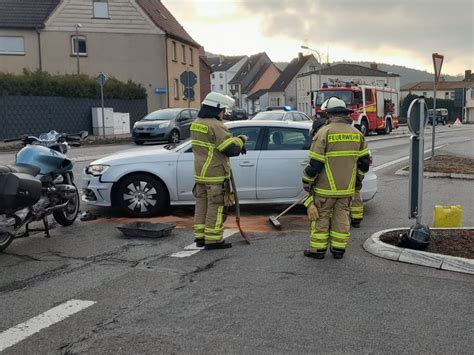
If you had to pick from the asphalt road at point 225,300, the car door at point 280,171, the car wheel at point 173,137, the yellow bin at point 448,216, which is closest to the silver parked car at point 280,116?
the car wheel at point 173,137

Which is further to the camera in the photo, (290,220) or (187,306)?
(290,220)

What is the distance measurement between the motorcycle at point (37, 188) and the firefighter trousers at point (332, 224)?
3.22 metres

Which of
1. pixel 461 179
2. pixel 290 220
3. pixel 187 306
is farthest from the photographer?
pixel 461 179

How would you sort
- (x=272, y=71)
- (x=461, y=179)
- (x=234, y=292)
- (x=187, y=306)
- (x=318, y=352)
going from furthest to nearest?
(x=272, y=71), (x=461, y=179), (x=234, y=292), (x=187, y=306), (x=318, y=352)

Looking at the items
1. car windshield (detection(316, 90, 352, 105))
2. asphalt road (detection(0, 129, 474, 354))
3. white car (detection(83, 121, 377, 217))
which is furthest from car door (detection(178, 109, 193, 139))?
asphalt road (detection(0, 129, 474, 354))

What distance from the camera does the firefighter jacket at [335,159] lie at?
224 inches

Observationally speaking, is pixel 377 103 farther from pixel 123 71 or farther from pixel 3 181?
pixel 3 181

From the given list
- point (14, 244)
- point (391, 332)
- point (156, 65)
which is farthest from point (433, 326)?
point (156, 65)

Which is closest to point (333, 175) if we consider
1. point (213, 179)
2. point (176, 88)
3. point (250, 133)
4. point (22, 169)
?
point (213, 179)

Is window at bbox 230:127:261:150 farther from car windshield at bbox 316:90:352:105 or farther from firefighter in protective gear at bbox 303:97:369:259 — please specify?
car windshield at bbox 316:90:352:105

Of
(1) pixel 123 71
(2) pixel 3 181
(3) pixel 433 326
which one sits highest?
(1) pixel 123 71

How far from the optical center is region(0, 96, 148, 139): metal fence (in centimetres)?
2488

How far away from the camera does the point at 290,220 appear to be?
26.1ft

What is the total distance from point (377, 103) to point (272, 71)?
257 feet
